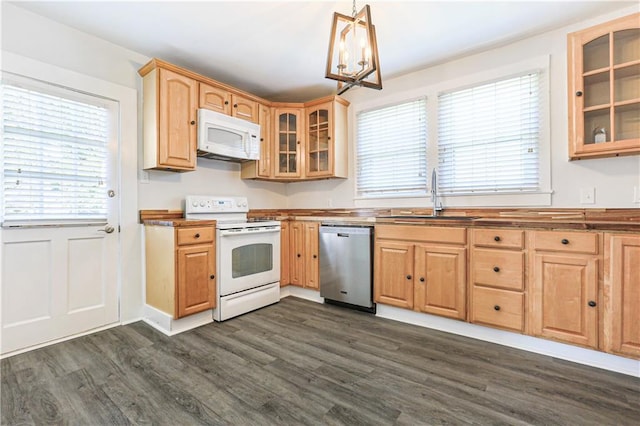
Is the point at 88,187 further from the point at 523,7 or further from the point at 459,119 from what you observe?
the point at 523,7

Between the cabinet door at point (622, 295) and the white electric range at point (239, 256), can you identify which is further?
the white electric range at point (239, 256)

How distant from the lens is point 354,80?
1.76 meters

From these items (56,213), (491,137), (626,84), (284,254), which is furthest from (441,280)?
(56,213)

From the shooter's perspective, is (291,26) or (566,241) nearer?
(566,241)

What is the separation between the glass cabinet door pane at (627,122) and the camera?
2.04m

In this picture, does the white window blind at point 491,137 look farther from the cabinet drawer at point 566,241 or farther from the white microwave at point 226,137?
the white microwave at point 226,137

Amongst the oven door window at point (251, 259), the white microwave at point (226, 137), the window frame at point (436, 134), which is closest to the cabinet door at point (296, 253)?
the oven door window at point (251, 259)

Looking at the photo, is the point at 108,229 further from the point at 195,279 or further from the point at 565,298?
the point at 565,298

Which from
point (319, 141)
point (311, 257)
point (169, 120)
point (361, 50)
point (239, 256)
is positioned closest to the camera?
point (361, 50)

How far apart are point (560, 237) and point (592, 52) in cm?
137

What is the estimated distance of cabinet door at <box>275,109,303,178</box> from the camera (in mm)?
3648

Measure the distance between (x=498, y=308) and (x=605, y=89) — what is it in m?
1.75

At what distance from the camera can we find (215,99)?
2.97 m

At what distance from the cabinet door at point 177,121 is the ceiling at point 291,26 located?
33 cm
